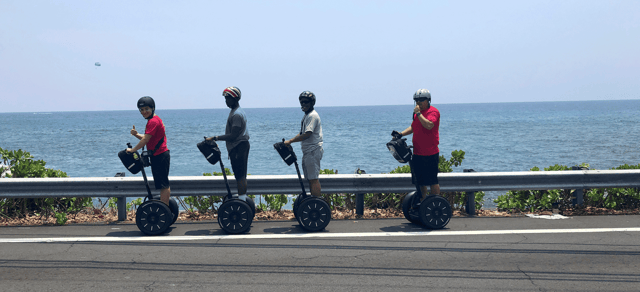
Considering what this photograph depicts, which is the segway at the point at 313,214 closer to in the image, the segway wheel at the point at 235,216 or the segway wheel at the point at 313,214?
the segway wheel at the point at 313,214

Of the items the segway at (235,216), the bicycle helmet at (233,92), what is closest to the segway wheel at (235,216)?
the segway at (235,216)

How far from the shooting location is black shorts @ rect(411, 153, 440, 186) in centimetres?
691

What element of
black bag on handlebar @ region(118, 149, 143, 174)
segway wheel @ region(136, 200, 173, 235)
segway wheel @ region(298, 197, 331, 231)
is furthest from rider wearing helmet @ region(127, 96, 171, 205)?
segway wheel @ region(298, 197, 331, 231)

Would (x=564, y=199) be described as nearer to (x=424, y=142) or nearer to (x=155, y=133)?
(x=424, y=142)

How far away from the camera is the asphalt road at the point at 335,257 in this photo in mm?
4637

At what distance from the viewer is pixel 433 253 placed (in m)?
5.67

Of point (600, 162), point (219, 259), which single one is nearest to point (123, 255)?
point (219, 259)

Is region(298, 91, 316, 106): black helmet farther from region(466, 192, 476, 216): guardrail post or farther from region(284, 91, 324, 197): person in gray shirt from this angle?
region(466, 192, 476, 216): guardrail post

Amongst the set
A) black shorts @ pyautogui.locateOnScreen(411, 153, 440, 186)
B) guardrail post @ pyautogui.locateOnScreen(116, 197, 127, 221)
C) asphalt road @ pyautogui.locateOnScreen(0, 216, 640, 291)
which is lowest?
asphalt road @ pyautogui.locateOnScreen(0, 216, 640, 291)

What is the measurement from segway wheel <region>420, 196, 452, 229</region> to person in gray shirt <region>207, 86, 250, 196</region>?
253 centimetres

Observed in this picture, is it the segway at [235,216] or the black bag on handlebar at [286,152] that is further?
the black bag on handlebar at [286,152]

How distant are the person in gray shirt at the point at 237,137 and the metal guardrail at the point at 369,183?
0.54 metres

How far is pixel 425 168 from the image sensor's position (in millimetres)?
6934

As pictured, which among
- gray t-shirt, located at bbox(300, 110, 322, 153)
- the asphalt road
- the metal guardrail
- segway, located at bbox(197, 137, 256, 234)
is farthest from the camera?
the metal guardrail
